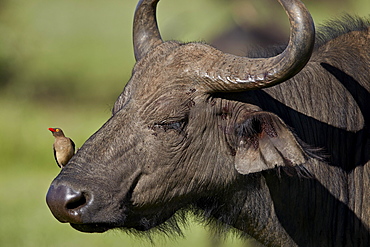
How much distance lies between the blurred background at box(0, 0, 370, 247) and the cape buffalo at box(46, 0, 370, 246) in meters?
3.98

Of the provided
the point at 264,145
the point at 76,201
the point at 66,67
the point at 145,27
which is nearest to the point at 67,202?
the point at 76,201

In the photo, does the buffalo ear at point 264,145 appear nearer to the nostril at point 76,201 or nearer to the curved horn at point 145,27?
the nostril at point 76,201

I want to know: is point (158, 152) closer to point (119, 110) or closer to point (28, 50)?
point (119, 110)

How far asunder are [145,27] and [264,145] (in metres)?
1.85

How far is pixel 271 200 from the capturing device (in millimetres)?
A: 6277

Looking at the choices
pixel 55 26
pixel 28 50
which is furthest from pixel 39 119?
pixel 55 26

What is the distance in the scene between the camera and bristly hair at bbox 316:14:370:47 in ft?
23.7

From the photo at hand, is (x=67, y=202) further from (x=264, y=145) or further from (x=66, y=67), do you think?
(x=66, y=67)

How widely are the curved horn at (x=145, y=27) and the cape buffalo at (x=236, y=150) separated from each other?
14 centimetres

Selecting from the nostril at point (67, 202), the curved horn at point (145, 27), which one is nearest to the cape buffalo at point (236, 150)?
the nostril at point (67, 202)

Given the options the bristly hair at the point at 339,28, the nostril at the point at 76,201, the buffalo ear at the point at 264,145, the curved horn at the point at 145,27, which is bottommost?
the buffalo ear at the point at 264,145

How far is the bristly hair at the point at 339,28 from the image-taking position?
7230 mm

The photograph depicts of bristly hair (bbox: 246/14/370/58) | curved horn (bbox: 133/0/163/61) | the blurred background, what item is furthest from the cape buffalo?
the blurred background

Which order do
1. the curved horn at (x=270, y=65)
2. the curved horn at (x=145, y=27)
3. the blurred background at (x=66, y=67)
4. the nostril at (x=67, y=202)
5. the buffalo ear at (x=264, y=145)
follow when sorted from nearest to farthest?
1. the nostril at (x=67, y=202)
2. the curved horn at (x=270, y=65)
3. the buffalo ear at (x=264, y=145)
4. the curved horn at (x=145, y=27)
5. the blurred background at (x=66, y=67)
